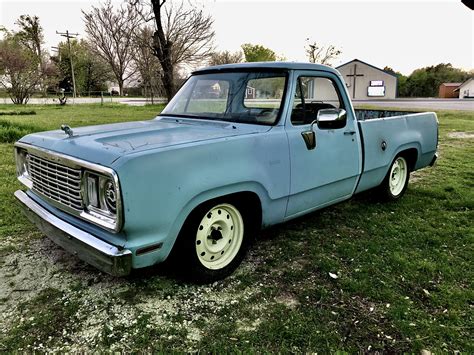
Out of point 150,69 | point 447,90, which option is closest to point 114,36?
point 150,69

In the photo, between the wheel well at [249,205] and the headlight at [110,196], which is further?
the wheel well at [249,205]

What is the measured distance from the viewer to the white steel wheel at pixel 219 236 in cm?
289

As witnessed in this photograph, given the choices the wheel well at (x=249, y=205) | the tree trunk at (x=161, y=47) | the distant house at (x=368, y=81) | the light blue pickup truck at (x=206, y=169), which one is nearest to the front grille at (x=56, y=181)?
the light blue pickup truck at (x=206, y=169)

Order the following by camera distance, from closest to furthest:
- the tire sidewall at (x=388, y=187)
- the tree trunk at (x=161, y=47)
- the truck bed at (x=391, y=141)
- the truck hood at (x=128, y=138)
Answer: the truck hood at (x=128, y=138) → the truck bed at (x=391, y=141) → the tire sidewall at (x=388, y=187) → the tree trunk at (x=161, y=47)

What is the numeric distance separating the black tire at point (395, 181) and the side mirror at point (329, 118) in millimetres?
1676

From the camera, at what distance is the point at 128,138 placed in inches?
113

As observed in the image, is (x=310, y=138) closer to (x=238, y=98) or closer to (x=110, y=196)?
(x=238, y=98)

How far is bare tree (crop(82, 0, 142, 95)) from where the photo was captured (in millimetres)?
24767

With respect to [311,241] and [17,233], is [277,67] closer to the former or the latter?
[311,241]

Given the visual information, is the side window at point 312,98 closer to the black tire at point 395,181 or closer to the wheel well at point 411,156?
the black tire at point 395,181

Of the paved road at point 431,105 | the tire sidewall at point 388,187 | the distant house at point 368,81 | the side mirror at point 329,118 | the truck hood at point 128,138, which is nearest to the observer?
the truck hood at point 128,138

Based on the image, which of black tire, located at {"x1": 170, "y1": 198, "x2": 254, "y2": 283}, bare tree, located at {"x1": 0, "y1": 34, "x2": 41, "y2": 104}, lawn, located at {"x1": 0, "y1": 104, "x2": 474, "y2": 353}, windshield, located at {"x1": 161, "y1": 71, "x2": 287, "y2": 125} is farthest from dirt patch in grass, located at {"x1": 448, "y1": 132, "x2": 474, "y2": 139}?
bare tree, located at {"x1": 0, "y1": 34, "x2": 41, "y2": 104}

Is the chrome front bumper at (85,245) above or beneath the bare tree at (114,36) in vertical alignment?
beneath

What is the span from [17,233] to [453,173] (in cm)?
676
